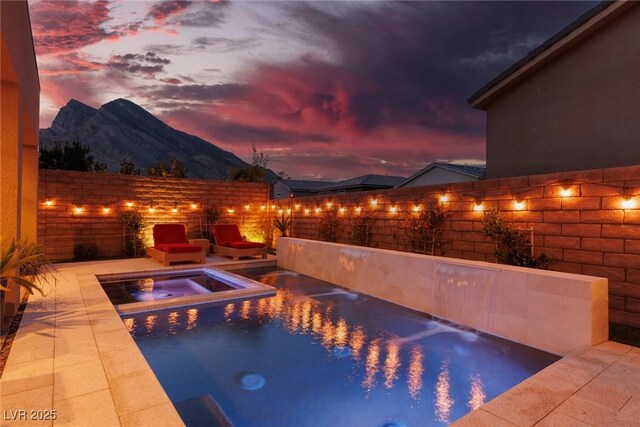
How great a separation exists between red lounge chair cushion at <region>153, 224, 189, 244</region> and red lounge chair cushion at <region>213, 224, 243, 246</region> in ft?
3.43

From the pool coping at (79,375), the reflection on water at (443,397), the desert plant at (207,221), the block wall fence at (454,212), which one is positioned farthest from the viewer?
the desert plant at (207,221)

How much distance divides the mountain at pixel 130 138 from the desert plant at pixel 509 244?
191ft

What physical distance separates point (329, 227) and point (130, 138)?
66.5m

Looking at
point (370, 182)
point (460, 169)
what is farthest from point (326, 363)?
point (370, 182)

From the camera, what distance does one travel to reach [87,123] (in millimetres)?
61188

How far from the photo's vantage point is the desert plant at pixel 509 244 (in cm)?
584

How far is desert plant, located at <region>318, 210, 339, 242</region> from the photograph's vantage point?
35.9 ft

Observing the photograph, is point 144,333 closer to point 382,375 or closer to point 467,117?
point 382,375

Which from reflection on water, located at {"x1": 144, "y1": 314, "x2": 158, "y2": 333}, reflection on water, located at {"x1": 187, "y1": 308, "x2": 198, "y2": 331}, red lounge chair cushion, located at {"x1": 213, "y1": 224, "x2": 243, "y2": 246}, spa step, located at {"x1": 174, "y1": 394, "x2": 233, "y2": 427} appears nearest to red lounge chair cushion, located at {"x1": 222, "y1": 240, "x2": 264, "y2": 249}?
red lounge chair cushion, located at {"x1": 213, "y1": 224, "x2": 243, "y2": 246}

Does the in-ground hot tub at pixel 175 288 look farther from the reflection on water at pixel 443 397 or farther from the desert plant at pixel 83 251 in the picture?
the reflection on water at pixel 443 397

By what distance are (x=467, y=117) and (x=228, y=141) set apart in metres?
17.7

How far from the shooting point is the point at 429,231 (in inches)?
313

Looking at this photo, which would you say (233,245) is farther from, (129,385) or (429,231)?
(129,385)

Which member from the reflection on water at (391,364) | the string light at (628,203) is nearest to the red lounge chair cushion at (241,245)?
the reflection on water at (391,364)
